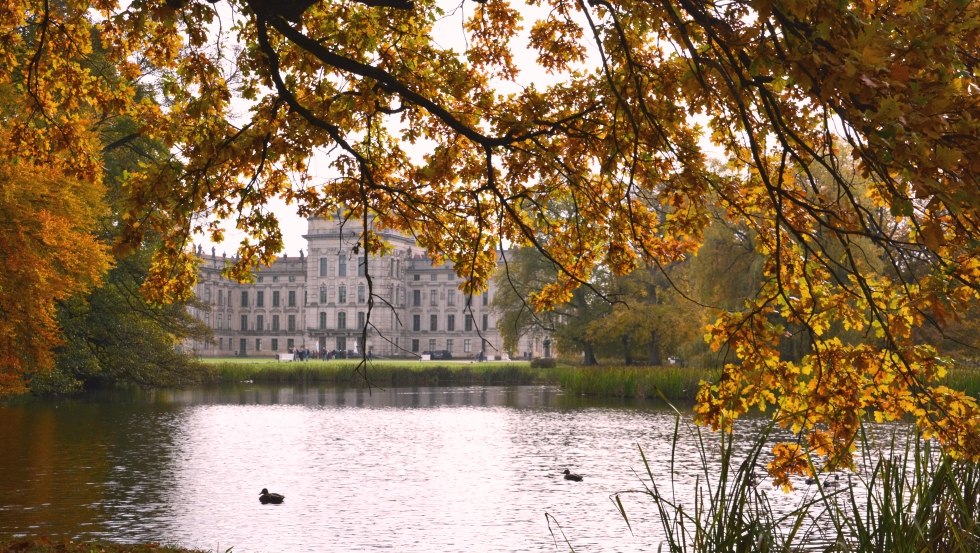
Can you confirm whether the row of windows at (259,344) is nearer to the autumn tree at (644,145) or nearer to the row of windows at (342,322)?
the row of windows at (342,322)

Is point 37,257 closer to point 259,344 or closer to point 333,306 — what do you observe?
point 333,306

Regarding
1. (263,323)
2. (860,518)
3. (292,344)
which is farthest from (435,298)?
(860,518)

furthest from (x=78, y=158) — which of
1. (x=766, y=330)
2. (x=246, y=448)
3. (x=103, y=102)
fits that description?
(x=246, y=448)

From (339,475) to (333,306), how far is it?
80.8m

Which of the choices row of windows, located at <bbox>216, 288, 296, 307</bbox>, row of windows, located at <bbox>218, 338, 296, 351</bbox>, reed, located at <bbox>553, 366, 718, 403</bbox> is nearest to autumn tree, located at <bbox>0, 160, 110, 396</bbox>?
reed, located at <bbox>553, 366, 718, 403</bbox>

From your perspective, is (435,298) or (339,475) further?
(435,298)

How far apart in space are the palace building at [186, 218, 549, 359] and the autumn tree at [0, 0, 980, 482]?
82.8 metres

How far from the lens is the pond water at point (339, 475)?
11.4 metres

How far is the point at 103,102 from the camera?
9211 mm

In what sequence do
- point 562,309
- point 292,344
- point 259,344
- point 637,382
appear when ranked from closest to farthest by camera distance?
point 637,382 → point 562,309 → point 292,344 → point 259,344

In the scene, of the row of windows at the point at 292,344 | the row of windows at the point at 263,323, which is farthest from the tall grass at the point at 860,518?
the row of windows at the point at 263,323

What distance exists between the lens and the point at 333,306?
96250 millimetres

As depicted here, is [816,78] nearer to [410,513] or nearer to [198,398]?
[410,513]

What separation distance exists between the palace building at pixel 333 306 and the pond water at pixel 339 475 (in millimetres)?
65439
